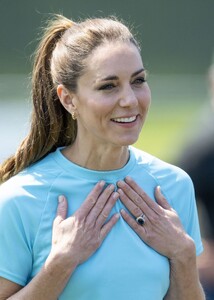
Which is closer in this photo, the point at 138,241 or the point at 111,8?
the point at 138,241

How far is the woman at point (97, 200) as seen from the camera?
272cm

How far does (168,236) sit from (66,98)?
583 mm

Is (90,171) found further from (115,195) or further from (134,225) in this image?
(134,225)

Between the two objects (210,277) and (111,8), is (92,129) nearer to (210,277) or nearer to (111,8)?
(210,277)

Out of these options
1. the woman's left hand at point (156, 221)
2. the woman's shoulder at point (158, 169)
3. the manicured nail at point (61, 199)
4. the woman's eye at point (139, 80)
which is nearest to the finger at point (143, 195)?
the woman's left hand at point (156, 221)

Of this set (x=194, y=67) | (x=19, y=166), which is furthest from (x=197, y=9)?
(x=19, y=166)

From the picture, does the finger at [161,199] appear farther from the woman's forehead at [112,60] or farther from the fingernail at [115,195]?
the woman's forehead at [112,60]

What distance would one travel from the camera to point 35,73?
310cm

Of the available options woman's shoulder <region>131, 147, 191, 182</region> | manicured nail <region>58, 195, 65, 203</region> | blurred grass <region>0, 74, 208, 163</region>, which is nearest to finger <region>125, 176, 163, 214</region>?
woman's shoulder <region>131, 147, 191, 182</region>

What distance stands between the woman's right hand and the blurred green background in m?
7.96

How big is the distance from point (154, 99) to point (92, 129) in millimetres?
8546

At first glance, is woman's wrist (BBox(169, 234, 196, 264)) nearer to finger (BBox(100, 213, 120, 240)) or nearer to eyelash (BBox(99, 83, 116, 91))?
finger (BBox(100, 213, 120, 240))

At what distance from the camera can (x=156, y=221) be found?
2855mm

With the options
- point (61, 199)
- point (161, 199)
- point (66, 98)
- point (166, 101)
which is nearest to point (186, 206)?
point (161, 199)
